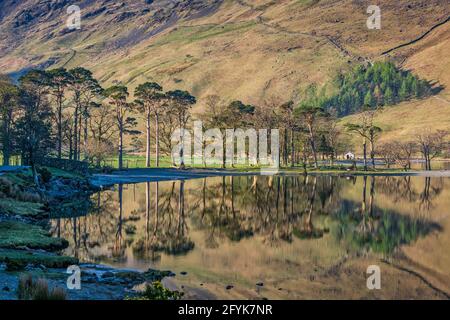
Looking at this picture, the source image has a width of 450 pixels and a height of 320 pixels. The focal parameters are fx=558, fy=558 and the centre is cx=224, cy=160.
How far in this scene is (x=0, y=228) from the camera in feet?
103

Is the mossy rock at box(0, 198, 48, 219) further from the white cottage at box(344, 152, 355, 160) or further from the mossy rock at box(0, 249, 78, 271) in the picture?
the white cottage at box(344, 152, 355, 160)

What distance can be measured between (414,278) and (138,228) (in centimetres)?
2025

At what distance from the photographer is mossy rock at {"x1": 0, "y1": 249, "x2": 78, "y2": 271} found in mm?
22688

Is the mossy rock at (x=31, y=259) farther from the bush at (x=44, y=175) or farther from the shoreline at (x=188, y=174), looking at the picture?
the shoreline at (x=188, y=174)

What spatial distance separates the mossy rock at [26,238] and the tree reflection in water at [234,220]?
0.99 metres

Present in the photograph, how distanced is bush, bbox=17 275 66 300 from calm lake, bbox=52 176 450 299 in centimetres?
547

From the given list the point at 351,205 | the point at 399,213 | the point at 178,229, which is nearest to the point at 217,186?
the point at 351,205

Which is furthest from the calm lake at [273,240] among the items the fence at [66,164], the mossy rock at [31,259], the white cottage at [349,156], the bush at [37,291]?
the white cottage at [349,156]

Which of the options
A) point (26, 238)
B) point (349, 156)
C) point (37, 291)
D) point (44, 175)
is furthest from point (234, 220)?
point (349, 156)

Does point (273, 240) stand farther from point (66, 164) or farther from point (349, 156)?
point (349, 156)

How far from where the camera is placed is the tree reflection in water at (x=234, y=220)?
107 ft

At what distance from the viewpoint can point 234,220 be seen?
43.4 meters

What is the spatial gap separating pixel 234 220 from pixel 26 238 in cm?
1810
